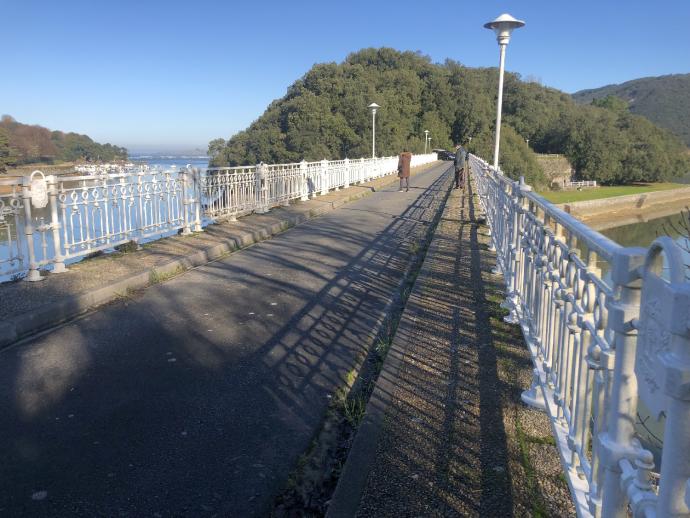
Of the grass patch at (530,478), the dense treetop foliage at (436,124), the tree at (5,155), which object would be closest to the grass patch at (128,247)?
the tree at (5,155)

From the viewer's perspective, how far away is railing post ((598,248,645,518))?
1.72 meters

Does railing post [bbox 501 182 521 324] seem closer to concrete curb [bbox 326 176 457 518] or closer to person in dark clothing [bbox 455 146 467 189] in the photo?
concrete curb [bbox 326 176 457 518]

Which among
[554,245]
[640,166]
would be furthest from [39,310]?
[640,166]

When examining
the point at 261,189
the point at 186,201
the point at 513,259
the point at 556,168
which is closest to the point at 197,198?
the point at 186,201

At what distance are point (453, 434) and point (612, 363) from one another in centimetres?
131

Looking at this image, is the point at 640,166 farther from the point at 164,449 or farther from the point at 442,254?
the point at 164,449

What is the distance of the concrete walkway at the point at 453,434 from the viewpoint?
8.18ft

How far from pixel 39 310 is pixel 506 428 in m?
4.59

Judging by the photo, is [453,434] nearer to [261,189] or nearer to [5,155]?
[261,189]

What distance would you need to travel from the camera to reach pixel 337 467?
10.2 feet

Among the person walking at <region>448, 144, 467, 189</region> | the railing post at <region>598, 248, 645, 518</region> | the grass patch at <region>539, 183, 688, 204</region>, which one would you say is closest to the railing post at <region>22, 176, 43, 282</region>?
the railing post at <region>598, 248, 645, 518</region>

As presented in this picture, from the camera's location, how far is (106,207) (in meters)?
8.37

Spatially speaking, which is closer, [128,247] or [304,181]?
[128,247]

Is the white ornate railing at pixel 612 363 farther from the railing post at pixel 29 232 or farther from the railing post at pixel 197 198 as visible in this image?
the railing post at pixel 197 198
